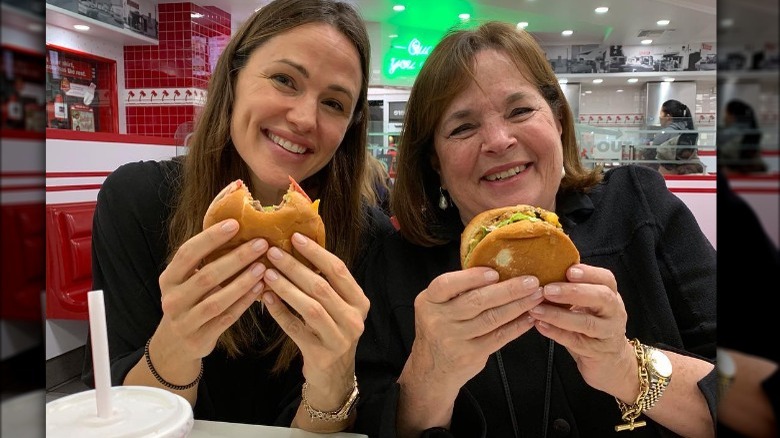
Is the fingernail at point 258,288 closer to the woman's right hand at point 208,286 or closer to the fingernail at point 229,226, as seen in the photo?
the woman's right hand at point 208,286

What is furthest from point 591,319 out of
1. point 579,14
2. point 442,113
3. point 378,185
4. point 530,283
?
point 579,14

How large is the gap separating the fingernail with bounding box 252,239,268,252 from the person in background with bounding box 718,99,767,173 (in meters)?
0.92

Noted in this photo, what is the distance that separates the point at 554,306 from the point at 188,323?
2.44ft

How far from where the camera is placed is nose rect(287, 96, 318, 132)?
1.55 meters

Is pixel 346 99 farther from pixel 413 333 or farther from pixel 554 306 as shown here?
pixel 554 306

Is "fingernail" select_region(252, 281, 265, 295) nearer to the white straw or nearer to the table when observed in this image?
the table

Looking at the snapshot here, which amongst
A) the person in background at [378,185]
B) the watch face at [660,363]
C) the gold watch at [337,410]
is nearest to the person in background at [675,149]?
the person in background at [378,185]

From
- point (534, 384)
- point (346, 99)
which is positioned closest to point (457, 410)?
point (534, 384)

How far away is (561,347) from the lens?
1.47 m

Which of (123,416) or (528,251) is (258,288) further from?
(528,251)

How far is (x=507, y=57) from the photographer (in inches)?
63.1

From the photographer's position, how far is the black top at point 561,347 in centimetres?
141

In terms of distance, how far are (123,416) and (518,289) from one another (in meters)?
0.70

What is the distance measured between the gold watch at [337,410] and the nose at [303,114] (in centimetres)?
72
